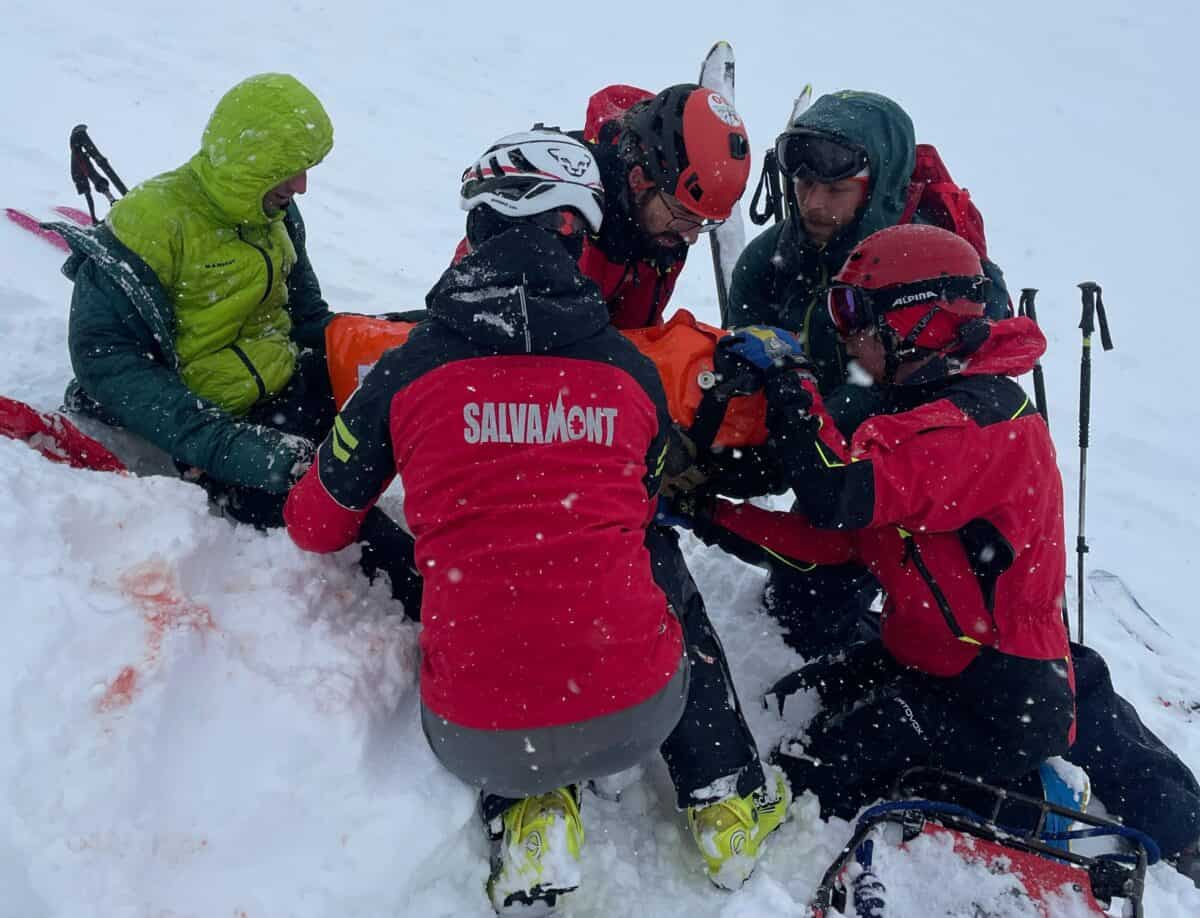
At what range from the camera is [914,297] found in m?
2.96

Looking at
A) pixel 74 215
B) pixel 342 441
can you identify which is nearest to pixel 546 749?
pixel 342 441

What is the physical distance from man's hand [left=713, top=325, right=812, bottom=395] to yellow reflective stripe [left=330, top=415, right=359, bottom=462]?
1228 mm

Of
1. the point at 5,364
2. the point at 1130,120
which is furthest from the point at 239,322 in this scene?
the point at 1130,120

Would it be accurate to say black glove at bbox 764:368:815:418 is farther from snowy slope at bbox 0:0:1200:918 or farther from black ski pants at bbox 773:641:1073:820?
snowy slope at bbox 0:0:1200:918

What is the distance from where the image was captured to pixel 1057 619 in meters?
3.09

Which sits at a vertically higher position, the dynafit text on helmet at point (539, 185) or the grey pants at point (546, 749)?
the dynafit text on helmet at point (539, 185)

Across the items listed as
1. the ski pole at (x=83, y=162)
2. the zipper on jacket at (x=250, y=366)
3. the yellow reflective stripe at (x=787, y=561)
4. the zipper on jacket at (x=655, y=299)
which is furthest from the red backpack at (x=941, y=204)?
the ski pole at (x=83, y=162)

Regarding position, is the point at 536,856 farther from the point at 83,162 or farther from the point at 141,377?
the point at 83,162

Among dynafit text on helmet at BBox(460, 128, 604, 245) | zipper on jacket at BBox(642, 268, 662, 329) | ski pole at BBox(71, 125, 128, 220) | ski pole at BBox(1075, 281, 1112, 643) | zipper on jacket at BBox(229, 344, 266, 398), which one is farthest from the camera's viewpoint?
ski pole at BBox(1075, 281, 1112, 643)

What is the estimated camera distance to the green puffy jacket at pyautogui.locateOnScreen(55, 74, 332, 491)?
3.22 meters

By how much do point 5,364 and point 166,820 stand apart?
2.86 meters

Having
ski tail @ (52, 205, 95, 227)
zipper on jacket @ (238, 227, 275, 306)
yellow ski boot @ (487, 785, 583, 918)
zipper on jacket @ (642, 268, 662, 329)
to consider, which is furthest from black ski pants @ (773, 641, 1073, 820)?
ski tail @ (52, 205, 95, 227)

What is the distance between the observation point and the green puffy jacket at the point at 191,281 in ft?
10.6

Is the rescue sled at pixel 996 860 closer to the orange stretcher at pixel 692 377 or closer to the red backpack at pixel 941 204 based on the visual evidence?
the orange stretcher at pixel 692 377
